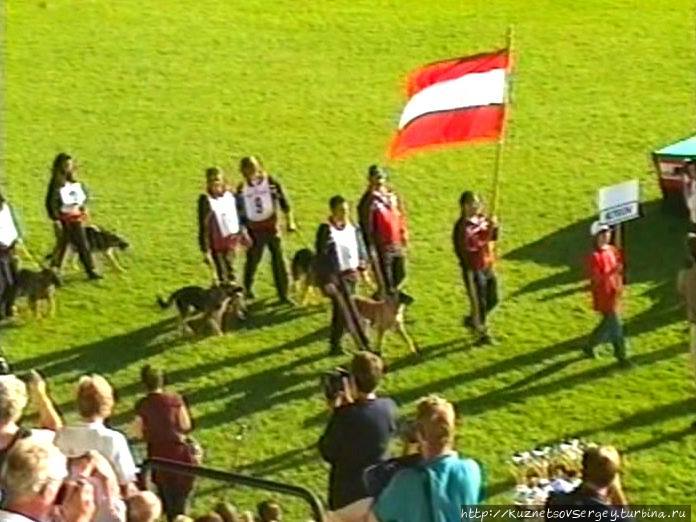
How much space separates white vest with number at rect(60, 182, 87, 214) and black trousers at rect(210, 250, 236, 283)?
1.62 metres

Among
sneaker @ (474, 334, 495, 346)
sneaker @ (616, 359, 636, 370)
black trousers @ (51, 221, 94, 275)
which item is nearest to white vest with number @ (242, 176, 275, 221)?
black trousers @ (51, 221, 94, 275)

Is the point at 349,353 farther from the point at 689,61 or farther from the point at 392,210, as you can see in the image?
the point at 689,61

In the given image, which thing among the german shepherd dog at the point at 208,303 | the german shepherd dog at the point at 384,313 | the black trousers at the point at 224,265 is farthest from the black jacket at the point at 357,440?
the black trousers at the point at 224,265

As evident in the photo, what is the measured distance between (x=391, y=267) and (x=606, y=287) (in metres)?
2.46

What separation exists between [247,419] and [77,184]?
→ 4294mm

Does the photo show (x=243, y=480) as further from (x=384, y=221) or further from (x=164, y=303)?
(x=164, y=303)

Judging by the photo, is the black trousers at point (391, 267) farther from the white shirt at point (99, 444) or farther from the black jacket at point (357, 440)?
the white shirt at point (99, 444)

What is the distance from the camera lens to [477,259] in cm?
1650

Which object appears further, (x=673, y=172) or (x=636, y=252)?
(x=673, y=172)

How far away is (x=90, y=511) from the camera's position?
7750 millimetres

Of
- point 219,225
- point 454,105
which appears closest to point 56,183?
point 219,225

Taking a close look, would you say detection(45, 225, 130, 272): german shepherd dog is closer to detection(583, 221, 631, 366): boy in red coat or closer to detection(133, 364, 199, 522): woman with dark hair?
detection(583, 221, 631, 366): boy in red coat

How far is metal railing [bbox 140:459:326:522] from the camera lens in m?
10.1

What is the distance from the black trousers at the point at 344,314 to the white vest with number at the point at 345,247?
12cm
